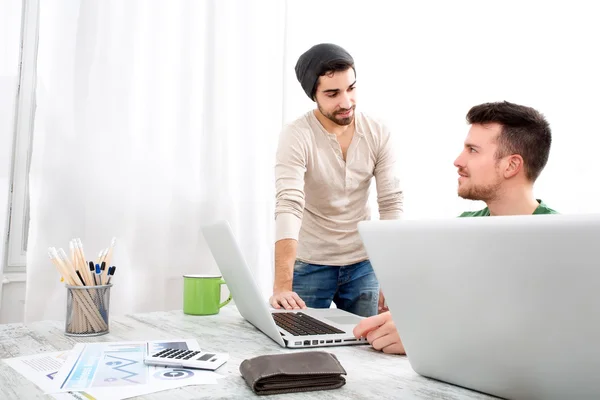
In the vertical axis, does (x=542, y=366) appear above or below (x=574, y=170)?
below

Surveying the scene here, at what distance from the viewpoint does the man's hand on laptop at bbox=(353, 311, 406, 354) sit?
949 millimetres

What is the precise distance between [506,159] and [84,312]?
1.21 metres

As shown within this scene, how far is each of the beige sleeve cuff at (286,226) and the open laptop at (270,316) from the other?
383 millimetres

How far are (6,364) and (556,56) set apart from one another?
2.43 m

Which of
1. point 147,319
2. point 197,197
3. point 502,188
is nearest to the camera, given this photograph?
point 147,319

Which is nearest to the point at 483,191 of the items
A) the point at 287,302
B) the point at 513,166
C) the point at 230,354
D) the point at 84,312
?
the point at 513,166

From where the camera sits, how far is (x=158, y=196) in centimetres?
197

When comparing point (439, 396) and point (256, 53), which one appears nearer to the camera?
point (439, 396)

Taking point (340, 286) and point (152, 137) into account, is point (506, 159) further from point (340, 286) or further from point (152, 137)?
point (152, 137)

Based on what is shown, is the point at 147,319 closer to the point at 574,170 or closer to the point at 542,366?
the point at 542,366

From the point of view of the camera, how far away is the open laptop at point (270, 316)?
1005 mm

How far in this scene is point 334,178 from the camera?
6.19 ft

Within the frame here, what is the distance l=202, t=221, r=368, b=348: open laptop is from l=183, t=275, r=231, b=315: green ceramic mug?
0.19ft

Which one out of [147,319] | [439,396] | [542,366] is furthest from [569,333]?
[147,319]
